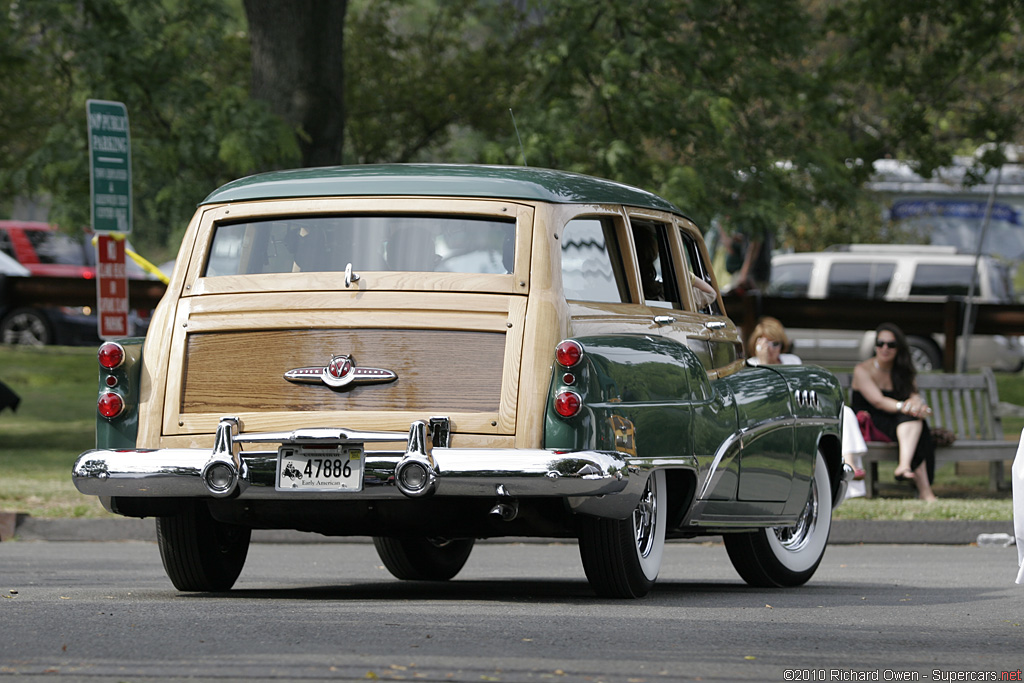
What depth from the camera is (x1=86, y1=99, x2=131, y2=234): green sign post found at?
12547mm

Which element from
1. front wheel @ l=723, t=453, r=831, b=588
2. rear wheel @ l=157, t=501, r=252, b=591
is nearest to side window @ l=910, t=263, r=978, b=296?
front wheel @ l=723, t=453, r=831, b=588

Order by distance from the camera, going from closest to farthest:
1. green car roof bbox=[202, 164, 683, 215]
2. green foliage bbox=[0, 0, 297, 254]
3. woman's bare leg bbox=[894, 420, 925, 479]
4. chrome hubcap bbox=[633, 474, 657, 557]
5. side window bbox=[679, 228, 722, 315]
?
1. green car roof bbox=[202, 164, 683, 215]
2. chrome hubcap bbox=[633, 474, 657, 557]
3. side window bbox=[679, 228, 722, 315]
4. woman's bare leg bbox=[894, 420, 925, 479]
5. green foliage bbox=[0, 0, 297, 254]

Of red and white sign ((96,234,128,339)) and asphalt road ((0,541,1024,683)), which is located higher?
red and white sign ((96,234,128,339))

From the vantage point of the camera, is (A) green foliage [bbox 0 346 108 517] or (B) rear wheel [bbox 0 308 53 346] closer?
(A) green foliage [bbox 0 346 108 517]

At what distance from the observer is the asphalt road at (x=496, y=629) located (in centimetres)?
498

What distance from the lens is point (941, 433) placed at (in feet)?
45.8

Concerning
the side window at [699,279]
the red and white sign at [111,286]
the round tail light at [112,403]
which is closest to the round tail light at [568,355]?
the side window at [699,279]

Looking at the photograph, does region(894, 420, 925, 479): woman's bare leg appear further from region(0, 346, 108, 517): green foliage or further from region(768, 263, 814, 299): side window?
region(768, 263, 814, 299): side window

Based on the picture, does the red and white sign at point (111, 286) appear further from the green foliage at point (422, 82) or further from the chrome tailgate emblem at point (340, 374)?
the green foliage at point (422, 82)

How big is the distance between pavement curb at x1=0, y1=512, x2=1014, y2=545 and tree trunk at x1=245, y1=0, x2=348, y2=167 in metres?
5.95

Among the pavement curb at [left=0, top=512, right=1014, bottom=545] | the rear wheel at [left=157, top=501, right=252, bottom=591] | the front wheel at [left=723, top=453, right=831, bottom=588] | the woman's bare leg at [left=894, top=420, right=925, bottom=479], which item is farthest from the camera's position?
the woman's bare leg at [left=894, top=420, right=925, bottom=479]

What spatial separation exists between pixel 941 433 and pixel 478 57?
10063 millimetres

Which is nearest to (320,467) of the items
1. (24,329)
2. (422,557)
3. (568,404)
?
(568,404)

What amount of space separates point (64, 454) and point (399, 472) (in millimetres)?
10753
